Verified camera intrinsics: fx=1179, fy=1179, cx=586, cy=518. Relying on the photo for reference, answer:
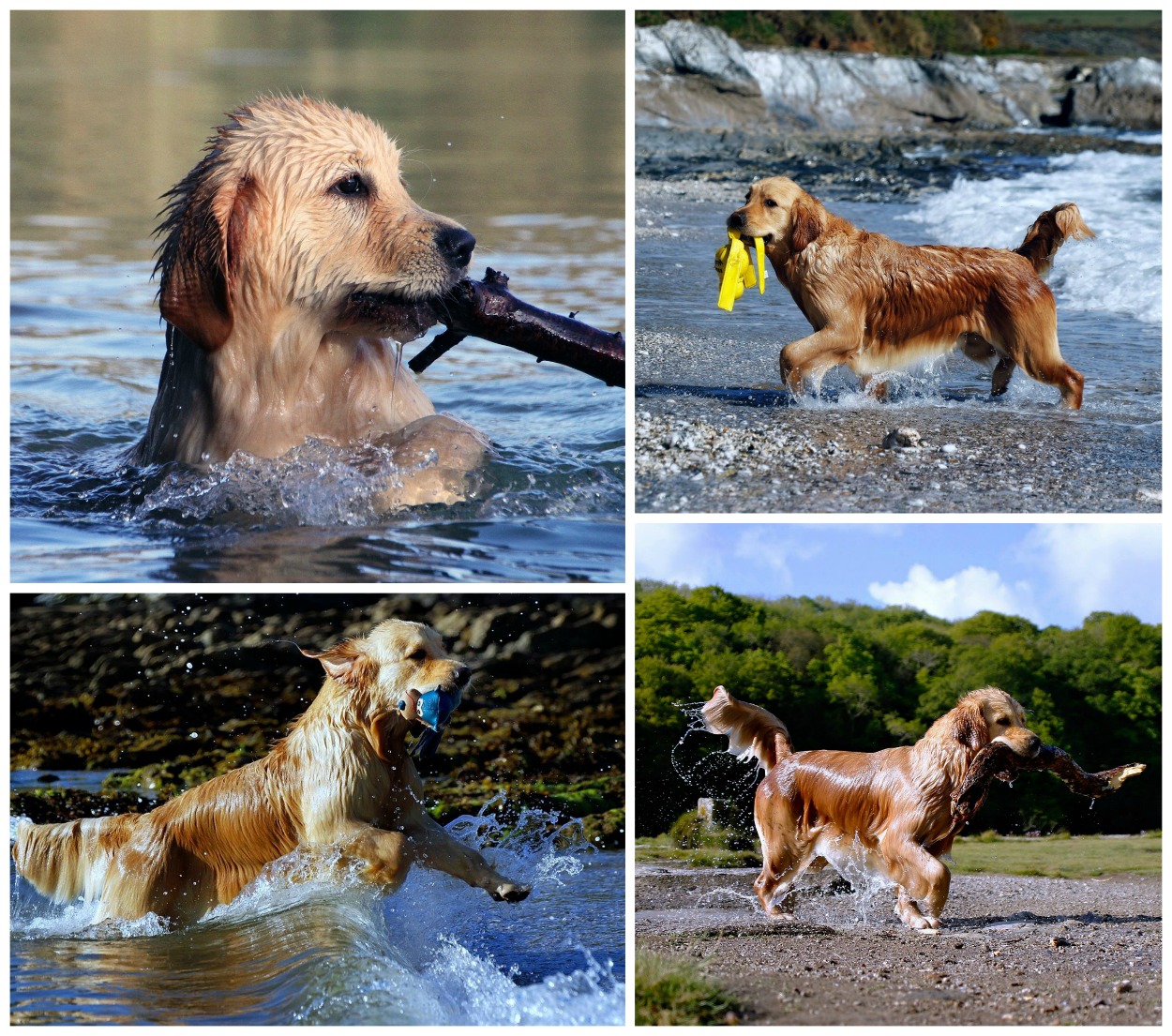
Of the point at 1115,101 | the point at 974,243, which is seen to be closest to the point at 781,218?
the point at 974,243

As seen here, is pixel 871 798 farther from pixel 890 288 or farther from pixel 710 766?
pixel 890 288

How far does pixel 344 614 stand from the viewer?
5.56m

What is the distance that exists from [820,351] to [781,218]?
62 centimetres

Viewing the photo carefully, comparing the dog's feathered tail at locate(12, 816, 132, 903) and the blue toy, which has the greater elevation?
the blue toy

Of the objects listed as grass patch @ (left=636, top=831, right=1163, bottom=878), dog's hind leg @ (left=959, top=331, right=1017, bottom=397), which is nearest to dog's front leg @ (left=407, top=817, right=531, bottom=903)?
grass patch @ (left=636, top=831, right=1163, bottom=878)

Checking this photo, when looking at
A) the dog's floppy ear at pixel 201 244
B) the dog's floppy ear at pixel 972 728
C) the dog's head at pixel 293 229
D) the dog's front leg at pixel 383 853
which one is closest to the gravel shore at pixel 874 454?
the dog's floppy ear at pixel 972 728

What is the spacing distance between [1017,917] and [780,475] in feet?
7.13

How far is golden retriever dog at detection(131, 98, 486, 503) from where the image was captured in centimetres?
443

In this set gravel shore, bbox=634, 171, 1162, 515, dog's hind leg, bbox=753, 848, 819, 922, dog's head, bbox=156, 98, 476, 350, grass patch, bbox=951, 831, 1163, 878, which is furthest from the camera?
grass patch, bbox=951, 831, 1163, 878

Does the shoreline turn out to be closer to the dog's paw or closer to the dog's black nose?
the dog's black nose

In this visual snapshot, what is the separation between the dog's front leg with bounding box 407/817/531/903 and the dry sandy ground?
3.28ft

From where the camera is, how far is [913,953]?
4613mm

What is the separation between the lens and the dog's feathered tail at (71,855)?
458 centimetres

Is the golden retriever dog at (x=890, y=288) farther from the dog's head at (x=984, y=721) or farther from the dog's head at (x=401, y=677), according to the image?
the dog's head at (x=401, y=677)
